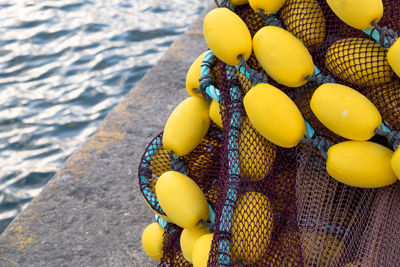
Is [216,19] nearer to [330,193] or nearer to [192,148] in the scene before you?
[192,148]

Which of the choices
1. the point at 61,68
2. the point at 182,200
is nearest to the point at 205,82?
the point at 182,200

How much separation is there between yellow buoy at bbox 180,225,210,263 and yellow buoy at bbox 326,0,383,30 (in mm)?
551

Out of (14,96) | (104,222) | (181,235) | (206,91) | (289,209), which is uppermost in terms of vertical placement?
(206,91)

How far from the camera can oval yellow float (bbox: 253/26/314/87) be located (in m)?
1.04

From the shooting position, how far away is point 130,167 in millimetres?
2086

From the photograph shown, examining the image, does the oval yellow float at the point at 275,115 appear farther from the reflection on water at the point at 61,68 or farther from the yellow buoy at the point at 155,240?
the reflection on water at the point at 61,68

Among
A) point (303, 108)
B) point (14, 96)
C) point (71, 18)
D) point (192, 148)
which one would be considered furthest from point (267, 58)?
point (71, 18)

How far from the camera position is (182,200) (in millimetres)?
1152

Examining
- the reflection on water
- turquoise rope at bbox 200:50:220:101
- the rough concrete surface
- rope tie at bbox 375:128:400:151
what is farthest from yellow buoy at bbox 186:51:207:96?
the reflection on water

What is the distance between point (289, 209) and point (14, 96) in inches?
109

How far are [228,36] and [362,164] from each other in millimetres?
366

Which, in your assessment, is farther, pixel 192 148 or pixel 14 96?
pixel 14 96

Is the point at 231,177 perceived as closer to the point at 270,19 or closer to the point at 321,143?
the point at 321,143

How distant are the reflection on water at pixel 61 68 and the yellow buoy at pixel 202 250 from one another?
1647mm
